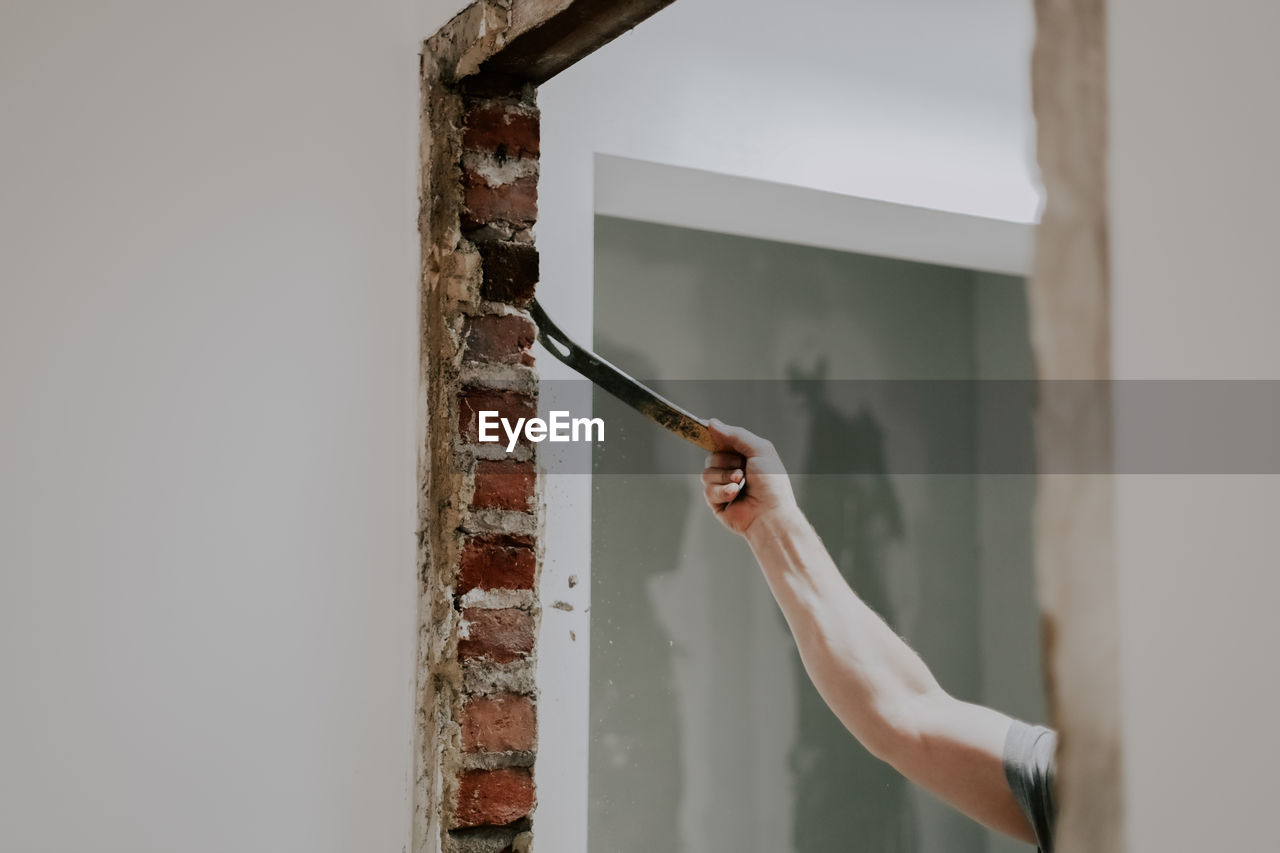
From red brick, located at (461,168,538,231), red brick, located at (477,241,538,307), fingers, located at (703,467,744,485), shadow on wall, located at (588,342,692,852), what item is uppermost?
red brick, located at (461,168,538,231)

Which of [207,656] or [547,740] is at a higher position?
[207,656]

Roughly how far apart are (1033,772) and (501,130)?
1021 millimetres

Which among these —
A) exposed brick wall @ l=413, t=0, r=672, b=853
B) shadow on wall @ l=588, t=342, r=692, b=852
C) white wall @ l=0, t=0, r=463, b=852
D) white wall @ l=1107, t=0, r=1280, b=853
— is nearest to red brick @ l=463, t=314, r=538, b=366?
exposed brick wall @ l=413, t=0, r=672, b=853

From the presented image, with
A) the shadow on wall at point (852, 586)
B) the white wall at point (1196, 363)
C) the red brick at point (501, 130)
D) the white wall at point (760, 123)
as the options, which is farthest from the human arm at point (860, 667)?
the shadow on wall at point (852, 586)

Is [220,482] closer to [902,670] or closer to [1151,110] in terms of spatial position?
[902,670]

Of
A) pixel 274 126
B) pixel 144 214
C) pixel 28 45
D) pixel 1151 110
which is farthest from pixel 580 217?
pixel 1151 110

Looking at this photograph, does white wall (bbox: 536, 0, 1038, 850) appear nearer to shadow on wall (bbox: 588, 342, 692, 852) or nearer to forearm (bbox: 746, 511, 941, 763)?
forearm (bbox: 746, 511, 941, 763)

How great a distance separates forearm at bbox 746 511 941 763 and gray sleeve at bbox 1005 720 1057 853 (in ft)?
0.69

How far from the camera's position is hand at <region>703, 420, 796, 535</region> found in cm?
171

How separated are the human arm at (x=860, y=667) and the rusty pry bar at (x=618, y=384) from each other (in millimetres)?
88

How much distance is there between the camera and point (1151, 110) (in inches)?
24.5

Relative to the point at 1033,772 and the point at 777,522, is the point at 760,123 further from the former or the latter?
the point at 1033,772

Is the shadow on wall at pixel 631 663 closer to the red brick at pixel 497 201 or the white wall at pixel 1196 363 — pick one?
the red brick at pixel 497 201

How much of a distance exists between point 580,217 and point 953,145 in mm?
981
